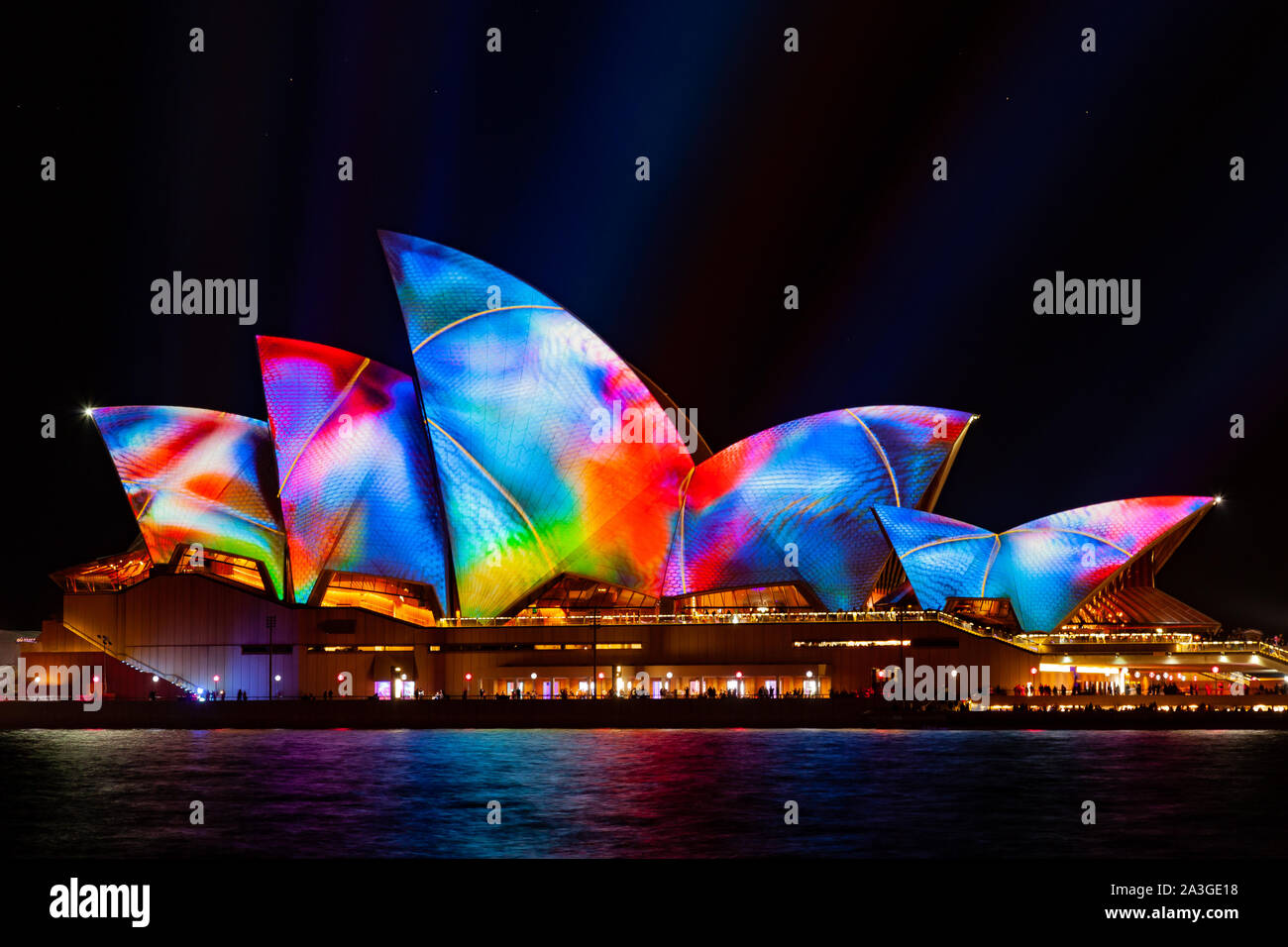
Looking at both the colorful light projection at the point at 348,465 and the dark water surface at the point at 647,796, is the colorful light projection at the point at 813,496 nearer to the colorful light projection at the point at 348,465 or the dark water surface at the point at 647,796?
the colorful light projection at the point at 348,465

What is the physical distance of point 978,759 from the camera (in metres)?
47.3

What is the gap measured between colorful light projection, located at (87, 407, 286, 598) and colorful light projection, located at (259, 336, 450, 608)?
2.78 meters

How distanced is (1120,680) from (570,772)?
3857cm

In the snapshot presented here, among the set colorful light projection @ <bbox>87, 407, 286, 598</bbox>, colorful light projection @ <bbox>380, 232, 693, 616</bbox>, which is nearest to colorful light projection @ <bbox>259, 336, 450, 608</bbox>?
colorful light projection @ <bbox>380, 232, 693, 616</bbox>

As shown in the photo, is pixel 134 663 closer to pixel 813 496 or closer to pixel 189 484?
pixel 189 484

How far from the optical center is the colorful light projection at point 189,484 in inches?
2840

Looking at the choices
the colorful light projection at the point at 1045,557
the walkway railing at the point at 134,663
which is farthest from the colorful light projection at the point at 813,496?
the walkway railing at the point at 134,663

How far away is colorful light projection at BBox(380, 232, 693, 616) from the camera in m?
67.8

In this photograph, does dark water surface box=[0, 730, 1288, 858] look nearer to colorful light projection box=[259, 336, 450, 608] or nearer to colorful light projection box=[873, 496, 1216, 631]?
colorful light projection box=[259, 336, 450, 608]

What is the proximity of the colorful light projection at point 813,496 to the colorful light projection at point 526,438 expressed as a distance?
5.63 ft

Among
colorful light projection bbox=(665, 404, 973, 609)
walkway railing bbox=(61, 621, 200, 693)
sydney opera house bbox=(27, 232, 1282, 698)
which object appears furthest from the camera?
colorful light projection bbox=(665, 404, 973, 609)

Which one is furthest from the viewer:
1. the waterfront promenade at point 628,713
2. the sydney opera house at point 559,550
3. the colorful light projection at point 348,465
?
the sydney opera house at point 559,550

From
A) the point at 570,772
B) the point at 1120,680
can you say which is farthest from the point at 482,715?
the point at 1120,680
